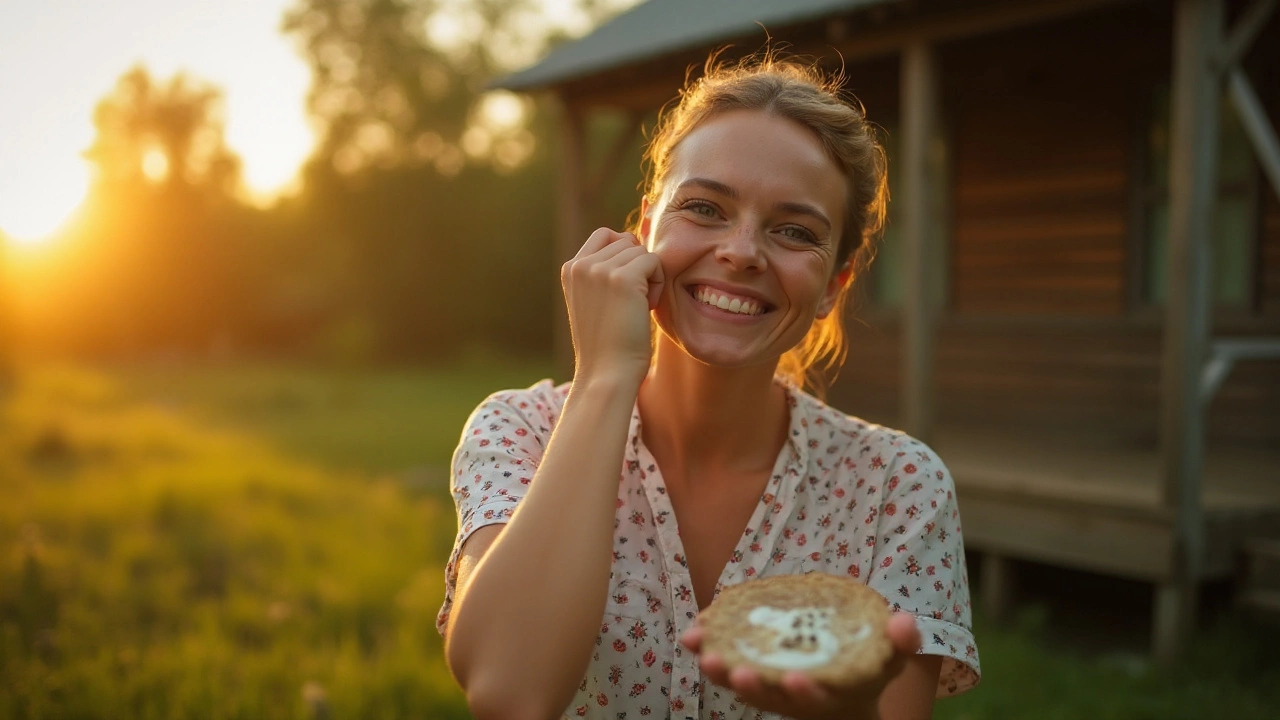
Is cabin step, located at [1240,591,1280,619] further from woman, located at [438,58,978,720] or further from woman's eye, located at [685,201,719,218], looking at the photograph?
woman's eye, located at [685,201,719,218]

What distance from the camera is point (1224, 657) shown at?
4.45 m

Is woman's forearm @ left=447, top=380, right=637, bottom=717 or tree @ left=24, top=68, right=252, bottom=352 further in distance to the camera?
tree @ left=24, top=68, right=252, bottom=352

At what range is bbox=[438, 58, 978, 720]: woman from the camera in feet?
5.11

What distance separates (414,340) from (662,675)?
25.5 m

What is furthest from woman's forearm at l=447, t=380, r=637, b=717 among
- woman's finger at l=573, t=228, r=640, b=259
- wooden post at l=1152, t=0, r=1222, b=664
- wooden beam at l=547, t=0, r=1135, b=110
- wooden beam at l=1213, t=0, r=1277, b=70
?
wooden beam at l=1213, t=0, r=1277, b=70

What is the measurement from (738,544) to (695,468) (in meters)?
0.22

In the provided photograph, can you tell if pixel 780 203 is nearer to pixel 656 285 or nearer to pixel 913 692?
pixel 656 285

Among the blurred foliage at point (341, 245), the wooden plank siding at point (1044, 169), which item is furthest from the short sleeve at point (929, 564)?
the blurred foliage at point (341, 245)

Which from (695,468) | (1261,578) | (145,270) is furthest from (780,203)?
(145,270)

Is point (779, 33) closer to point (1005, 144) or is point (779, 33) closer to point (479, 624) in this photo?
point (1005, 144)

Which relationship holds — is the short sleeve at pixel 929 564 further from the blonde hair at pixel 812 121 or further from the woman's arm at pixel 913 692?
the blonde hair at pixel 812 121

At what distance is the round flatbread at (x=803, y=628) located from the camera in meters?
1.30

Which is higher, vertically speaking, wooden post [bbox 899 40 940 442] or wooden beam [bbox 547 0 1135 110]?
wooden beam [bbox 547 0 1135 110]

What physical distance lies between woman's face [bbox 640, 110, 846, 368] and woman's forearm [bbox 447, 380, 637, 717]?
0.38 meters
